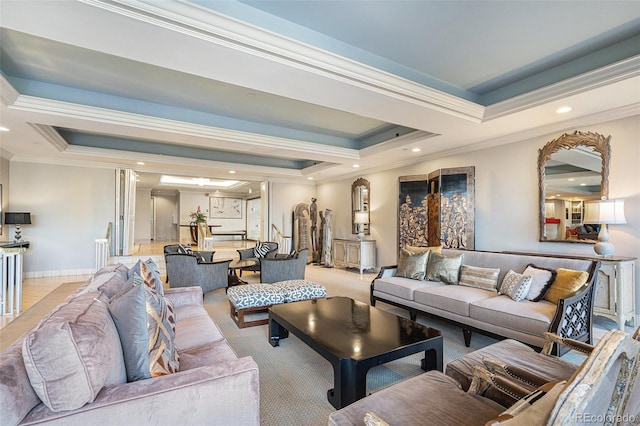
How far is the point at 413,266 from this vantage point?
13.7 feet

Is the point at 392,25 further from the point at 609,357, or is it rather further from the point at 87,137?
the point at 87,137

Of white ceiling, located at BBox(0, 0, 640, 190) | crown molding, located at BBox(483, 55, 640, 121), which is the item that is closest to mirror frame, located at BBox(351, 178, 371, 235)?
white ceiling, located at BBox(0, 0, 640, 190)

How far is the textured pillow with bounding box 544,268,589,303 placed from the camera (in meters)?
2.78

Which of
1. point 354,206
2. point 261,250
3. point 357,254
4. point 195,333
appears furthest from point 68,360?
point 354,206

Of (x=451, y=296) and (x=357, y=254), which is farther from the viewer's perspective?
(x=357, y=254)

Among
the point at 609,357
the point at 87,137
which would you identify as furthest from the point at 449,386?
the point at 87,137

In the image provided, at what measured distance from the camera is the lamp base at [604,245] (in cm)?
341

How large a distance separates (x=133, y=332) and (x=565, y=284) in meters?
3.49

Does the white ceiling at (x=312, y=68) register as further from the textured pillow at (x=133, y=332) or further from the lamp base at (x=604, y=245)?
the textured pillow at (x=133, y=332)

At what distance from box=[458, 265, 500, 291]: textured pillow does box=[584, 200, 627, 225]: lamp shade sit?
1.32m

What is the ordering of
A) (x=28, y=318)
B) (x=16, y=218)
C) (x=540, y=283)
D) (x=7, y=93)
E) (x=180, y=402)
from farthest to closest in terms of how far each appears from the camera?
1. (x=16, y=218)
2. (x=28, y=318)
3. (x=7, y=93)
4. (x=540, y=283)
5. (x=180, y=402)

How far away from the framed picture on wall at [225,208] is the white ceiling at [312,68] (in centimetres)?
853

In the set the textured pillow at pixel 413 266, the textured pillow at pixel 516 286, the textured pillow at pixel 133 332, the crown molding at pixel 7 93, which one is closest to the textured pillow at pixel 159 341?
the textured pillow at pixel 133 332

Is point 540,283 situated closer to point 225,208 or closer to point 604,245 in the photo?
point 604,245
